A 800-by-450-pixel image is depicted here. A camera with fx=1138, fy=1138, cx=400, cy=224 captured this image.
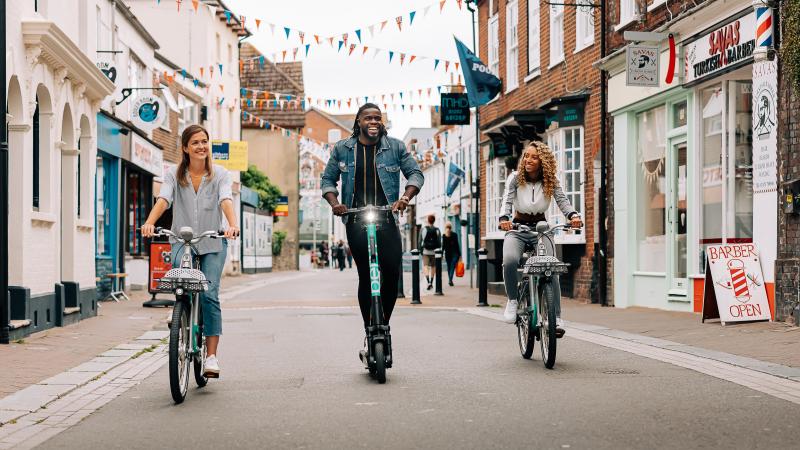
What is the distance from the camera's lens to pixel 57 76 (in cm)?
1409

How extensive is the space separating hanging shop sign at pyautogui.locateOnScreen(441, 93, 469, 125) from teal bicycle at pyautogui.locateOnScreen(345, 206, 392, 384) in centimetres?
1895

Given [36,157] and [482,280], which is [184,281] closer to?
[36,157]

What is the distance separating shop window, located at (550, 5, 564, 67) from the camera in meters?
21.7

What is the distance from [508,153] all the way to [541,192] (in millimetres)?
15341

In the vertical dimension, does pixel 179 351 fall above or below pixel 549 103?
below

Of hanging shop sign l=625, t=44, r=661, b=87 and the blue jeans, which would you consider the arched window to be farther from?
hanging shop sign l=625, t=44, r=661, b=87

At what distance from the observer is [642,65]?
1603 centimetres

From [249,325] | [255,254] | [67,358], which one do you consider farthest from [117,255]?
[255,254]

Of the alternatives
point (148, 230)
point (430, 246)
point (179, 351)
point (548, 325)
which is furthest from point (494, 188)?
point (179, 351)

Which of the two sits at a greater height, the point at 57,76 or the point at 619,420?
the point at 57,76

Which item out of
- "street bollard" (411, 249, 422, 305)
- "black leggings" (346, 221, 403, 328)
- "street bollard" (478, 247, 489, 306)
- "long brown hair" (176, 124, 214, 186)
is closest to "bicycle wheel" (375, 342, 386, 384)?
"black leggings" (346, 221, 403, 328)

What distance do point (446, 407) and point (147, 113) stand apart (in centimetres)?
1949

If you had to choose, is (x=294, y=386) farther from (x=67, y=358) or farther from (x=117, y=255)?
(x=117, y=255)

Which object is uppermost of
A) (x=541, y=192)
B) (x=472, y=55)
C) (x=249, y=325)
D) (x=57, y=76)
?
(x=472, y=55)
